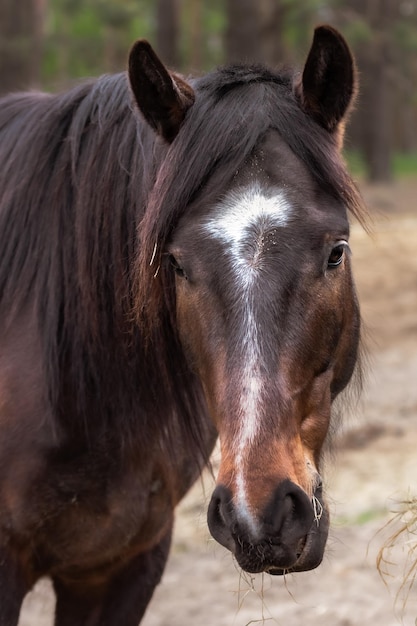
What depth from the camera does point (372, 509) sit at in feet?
20.1

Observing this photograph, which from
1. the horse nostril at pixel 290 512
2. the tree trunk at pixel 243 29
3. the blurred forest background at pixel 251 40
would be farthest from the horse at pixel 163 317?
the tree trunk at pixel 243 29

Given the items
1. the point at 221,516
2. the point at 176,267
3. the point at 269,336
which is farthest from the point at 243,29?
the point at 221,516

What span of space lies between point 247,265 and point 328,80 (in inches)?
28.1

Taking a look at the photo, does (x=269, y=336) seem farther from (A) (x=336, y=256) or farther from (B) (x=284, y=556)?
(B) (x=284, y=556)

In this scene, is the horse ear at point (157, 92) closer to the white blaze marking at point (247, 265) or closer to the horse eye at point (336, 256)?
the white blaze marking at point (247, 265)

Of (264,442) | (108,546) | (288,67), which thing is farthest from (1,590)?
(288,67)

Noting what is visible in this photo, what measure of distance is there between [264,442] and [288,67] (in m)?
1.43

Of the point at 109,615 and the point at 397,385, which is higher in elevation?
the point at 109,615

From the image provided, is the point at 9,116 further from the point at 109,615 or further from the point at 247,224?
the point at 109,615

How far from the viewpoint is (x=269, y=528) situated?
2332 mm

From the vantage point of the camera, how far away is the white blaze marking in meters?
2.42

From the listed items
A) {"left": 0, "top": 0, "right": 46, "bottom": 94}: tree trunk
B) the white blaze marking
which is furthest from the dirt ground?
{"left": 0, "top": 0, "right": 46, "bottom": 94}: tree trunk

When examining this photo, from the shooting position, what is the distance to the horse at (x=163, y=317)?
2.52m

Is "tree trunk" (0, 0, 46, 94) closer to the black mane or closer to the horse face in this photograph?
the black mane
